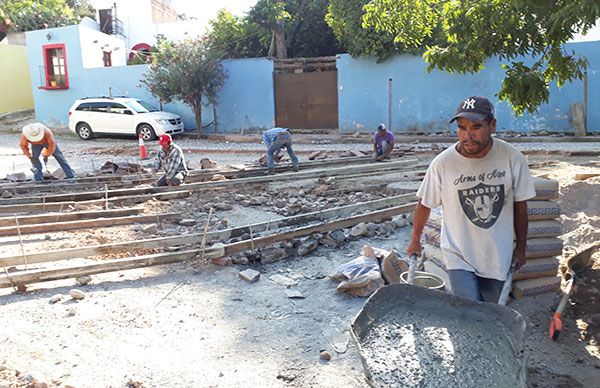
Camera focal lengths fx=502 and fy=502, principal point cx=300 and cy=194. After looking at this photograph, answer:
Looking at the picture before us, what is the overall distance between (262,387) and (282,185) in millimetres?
6592

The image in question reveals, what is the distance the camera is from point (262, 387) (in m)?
3.35

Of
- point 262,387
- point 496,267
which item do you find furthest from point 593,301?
point 262,387

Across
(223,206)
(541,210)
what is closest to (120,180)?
(223,206)

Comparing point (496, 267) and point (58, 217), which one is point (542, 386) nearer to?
point (496, 267)

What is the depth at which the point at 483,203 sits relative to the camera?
282 cm

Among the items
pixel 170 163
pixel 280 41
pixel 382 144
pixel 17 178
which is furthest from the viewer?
pixel 280 41

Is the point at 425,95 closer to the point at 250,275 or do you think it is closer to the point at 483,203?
the point at 250,275

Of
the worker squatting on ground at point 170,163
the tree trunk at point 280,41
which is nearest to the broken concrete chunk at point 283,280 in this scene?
the worker squatting on ground at point 170,163

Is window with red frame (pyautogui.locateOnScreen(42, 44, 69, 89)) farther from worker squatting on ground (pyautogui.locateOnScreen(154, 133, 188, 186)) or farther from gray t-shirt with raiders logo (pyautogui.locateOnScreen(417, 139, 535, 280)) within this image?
gray t-shirt with raiders logo (pyautogui.locateOnScreen(417, 139, 535, 280))

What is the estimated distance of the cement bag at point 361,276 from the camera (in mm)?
4578

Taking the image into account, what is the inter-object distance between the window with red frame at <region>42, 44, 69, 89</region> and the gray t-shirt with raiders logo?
23429 millimetres

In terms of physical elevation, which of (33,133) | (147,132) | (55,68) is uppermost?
(55,68)

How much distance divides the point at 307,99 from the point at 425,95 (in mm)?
4504

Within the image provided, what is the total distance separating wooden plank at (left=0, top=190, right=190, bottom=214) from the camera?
7.84m
